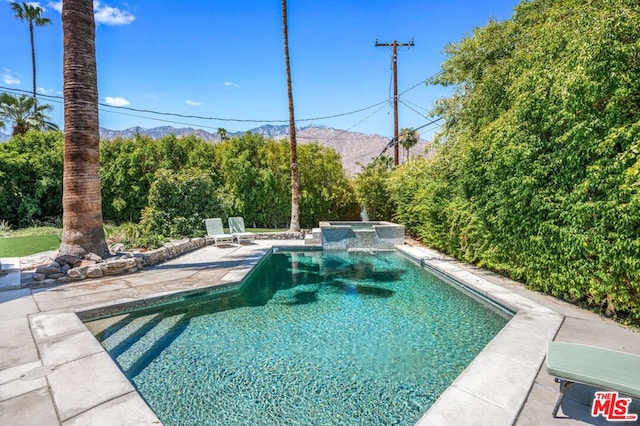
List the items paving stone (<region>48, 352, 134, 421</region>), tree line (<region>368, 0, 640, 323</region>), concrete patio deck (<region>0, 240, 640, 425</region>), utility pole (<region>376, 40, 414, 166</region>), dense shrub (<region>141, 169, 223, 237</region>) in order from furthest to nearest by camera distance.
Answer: utility pole (<region>376, 40, 414, 166</region>)
dense shrub (<region>141, 169, 223, 237</region>)
tree line (<region>368, 0, 640, 323</region>)
paving stone (<region>48, 352, 134, 421</region>)
concrete patio deck (<region>0, 240, 640, 425</region>)

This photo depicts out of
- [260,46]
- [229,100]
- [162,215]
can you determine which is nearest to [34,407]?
[162,215]

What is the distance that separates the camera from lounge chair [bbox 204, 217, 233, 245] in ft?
40.7

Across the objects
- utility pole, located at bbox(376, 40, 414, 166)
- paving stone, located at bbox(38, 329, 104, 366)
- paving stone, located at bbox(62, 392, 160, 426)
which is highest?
utility pole, located at bbox(376, 40, 414, 166)

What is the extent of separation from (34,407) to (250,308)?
151 inches

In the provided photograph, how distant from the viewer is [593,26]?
16.3ft

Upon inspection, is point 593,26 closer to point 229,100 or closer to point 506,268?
point 506,268

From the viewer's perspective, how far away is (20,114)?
25.9 meters

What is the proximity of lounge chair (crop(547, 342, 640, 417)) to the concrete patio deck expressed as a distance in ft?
1.30

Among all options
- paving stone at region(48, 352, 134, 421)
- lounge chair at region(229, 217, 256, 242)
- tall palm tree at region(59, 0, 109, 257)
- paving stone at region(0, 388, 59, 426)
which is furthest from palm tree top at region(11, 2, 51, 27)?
paving stone at region(0, 388, 59, 426)

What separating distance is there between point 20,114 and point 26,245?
22161 mm

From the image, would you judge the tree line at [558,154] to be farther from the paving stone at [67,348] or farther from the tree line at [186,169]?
the tree line at [186,169]

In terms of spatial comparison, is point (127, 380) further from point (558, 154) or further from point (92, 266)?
point (558, 154)

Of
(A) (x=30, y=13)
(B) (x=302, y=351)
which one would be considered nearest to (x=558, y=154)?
(B) (x=302, y=351)

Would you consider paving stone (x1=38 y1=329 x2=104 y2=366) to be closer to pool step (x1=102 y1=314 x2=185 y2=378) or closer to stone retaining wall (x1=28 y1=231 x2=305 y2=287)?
pool step (x1=102 y1=314 x2=185 y2=378)
